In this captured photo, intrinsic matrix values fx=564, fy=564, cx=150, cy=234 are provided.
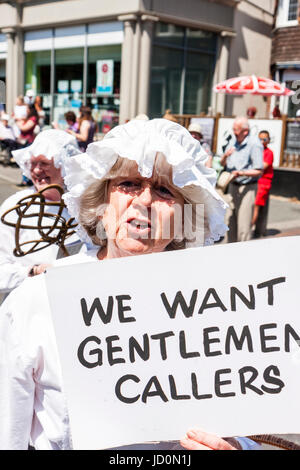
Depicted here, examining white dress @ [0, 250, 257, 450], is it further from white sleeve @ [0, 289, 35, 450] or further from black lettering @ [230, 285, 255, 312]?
black lettering @ [230, 285, 255, 312]

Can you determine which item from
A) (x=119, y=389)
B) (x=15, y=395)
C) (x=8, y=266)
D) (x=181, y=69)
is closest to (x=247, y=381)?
(x=119, y=389)

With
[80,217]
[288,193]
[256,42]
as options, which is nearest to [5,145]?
[288,193]

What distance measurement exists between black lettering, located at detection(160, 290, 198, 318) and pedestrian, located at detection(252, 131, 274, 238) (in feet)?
22.3

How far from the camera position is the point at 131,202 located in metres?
1.58

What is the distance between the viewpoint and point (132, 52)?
48.2 ft

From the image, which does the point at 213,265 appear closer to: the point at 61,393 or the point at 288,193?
the point at 61,393

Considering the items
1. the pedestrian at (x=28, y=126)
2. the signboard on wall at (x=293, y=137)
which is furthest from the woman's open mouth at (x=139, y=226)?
the signboard on wall at (x=293, y=137)

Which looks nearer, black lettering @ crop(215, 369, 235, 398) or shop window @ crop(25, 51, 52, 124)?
black lettering @ crop(215, 369, 235, 398)

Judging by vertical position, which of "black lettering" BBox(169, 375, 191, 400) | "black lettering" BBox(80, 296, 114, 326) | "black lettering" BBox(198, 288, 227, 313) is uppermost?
"black lettering" BBox(198, 288, 227, 313)

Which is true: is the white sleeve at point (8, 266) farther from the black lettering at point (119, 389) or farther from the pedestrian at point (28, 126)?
the pedestrian at point (28, 126)

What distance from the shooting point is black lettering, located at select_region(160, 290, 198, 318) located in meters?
1.34

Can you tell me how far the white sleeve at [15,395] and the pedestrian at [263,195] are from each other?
6.78 metres

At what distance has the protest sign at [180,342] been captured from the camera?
1300mm

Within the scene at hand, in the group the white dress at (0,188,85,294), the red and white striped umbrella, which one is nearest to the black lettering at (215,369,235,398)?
the white dress at (0,188,85,294)
